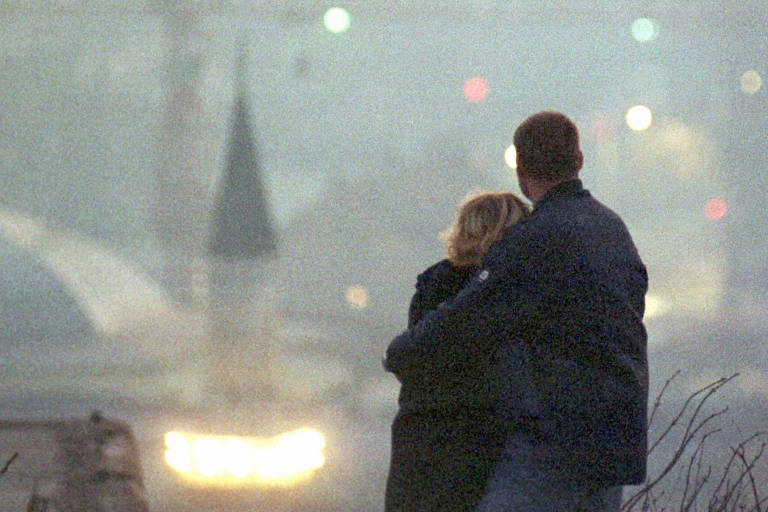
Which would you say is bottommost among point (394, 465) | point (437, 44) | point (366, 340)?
point (394, 465)

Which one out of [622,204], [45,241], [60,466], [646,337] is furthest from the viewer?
[622,204]

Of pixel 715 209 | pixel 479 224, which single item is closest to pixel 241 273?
pixel 715 209

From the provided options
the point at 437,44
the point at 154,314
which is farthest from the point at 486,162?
the point at 154,314

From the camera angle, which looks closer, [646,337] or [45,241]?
[646,337]

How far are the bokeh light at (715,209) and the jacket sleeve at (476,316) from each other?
560 inches

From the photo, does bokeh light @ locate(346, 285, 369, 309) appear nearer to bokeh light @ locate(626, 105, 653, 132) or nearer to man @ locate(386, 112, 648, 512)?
bokeh light @ locate(626, 105, 653, 132)

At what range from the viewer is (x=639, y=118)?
48.8 ft

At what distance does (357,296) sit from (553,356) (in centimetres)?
1151

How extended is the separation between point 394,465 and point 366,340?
11.2m

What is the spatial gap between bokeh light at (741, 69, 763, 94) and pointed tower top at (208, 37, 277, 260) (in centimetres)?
587

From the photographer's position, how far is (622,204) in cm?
1348

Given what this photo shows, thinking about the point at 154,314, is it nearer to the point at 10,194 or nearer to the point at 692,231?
the point at 10,194

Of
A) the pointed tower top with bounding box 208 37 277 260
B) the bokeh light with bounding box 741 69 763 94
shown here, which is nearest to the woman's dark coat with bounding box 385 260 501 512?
the pointed tower top with bounding box 208 37 277 260

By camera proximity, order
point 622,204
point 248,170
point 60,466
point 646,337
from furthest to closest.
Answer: point 622,204 → point 248,170 → point 60,466 → point 646,337
